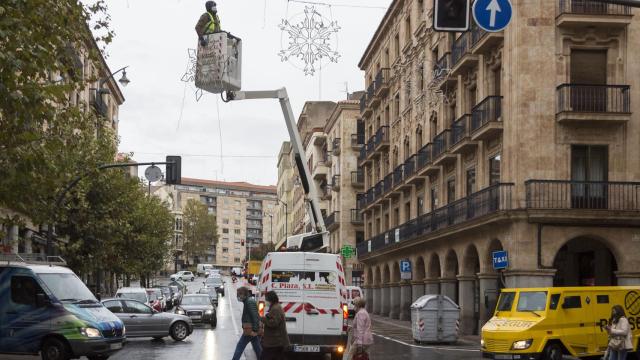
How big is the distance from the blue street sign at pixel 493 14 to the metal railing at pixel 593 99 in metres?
19.7

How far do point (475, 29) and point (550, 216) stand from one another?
27.7ft

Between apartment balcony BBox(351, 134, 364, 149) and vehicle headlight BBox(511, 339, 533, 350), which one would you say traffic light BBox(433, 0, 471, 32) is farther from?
apartment balcony BBox(351, 134, 364, 149)

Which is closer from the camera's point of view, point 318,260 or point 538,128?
point 318,260

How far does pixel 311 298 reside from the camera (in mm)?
21094

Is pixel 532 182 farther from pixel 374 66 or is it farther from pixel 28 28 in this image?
pixel 374 66

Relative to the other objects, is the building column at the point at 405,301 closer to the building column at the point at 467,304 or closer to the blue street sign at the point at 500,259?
the building column at the point at 467,304

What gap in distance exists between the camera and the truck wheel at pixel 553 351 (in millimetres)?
20312

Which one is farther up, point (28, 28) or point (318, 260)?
point (28, 28)

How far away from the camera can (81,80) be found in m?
16.8

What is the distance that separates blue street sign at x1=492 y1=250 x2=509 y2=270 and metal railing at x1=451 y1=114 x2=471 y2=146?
6615 mm

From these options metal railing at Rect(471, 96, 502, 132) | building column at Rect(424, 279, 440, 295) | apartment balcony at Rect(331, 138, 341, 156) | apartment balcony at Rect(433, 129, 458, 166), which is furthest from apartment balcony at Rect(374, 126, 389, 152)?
apartment balcony at Rect(331, 138, 341, 156)

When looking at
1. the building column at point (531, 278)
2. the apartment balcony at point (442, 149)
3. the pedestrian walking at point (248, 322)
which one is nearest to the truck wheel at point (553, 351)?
the pedestrian walking at point (248, 322)

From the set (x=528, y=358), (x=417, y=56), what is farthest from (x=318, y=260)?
(x=417, y=56)

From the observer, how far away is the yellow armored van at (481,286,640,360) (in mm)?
20359
